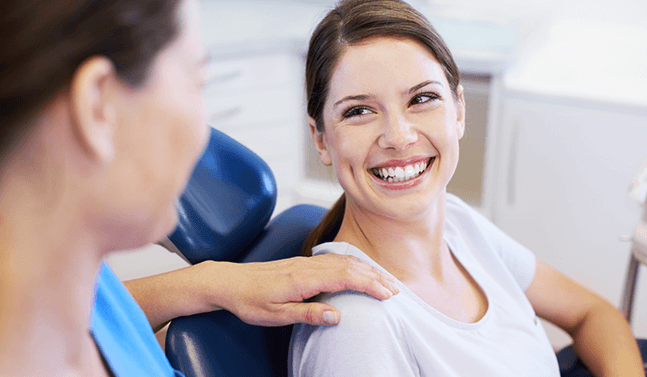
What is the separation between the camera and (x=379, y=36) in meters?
0.92

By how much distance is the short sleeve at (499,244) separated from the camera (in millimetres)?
1200

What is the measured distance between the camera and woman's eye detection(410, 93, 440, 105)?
3.04 feet

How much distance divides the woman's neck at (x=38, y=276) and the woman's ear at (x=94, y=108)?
0.15 ft

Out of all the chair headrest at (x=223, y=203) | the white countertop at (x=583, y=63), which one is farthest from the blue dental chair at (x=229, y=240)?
the white countertop at (x=583, y=63)

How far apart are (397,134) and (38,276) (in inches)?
24.2

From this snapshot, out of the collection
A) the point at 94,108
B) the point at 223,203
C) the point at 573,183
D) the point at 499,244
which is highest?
the point at 94,108

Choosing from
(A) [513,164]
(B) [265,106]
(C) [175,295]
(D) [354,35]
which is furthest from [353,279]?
(B) [265,106]

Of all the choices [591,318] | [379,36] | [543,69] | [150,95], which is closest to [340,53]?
[379,36]

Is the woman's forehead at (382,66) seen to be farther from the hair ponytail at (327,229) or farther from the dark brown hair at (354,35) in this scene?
the hair ponytail at (327,229)

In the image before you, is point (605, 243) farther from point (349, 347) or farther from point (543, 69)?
point (349, 347)

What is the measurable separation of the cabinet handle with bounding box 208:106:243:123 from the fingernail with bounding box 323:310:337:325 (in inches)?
68.7

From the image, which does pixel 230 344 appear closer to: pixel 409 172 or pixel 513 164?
pixel 409 172

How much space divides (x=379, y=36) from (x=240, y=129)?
1.66m

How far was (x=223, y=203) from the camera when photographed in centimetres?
97
